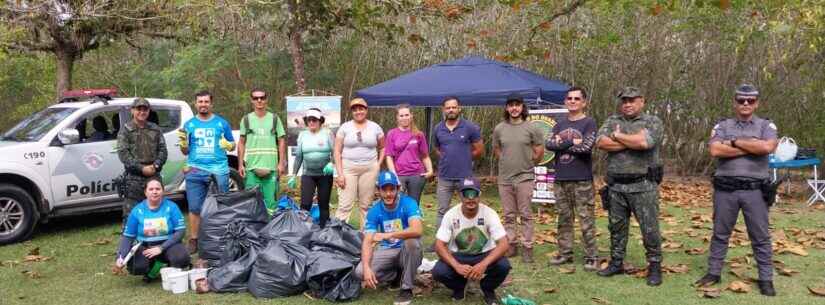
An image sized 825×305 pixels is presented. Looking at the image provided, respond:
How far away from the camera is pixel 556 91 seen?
9.63 m

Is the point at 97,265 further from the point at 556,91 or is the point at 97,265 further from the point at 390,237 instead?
the point at 556,91

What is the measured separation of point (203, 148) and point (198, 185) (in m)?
0.38

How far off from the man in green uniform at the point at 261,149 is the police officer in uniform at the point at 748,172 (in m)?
4.08

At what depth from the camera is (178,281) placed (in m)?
5.44

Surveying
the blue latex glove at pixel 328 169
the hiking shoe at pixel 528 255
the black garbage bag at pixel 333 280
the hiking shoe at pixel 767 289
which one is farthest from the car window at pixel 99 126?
the hiking shoe at pixel 767 289

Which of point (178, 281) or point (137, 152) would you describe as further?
point (137, 152)

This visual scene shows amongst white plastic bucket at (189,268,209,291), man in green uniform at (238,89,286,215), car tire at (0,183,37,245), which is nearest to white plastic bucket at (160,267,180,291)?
white plastic bucket at (189,268,209,291)

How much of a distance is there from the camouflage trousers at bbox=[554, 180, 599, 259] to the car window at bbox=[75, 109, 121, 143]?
5.28 m

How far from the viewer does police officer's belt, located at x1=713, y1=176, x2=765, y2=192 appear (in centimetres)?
527

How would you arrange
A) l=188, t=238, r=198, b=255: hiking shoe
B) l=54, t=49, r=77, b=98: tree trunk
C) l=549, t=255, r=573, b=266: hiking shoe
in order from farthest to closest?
l=54, t=49, r=77, b=98: tree trunk → l=188, t=238, r=198, b=255: hiking shoe → l=549, t=255, r=573, b=266: hiking shoe

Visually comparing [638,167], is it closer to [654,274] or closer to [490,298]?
[654,274]

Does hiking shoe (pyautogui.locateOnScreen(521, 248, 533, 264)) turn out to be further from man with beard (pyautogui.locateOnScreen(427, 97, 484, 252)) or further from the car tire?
the car tire

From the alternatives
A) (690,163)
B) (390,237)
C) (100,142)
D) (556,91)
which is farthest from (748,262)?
(690,163)

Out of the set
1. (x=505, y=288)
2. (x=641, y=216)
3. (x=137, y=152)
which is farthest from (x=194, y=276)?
(x=641, y=216)
